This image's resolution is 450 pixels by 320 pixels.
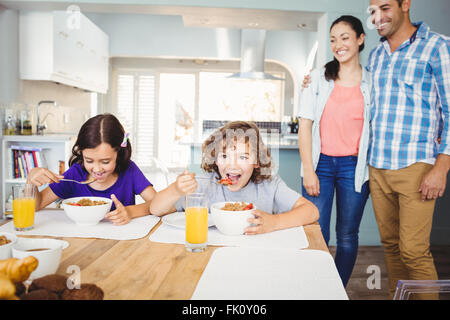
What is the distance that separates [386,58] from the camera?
1.63m

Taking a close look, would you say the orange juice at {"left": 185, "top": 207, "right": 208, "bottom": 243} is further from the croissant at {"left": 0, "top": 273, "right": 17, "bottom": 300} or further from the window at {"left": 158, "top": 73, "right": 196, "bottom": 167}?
the window at {"left": 158, "top": 73, "right": 196, "bottom": 167}

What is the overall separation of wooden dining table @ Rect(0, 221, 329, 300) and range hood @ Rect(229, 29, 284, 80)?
4.49 meters

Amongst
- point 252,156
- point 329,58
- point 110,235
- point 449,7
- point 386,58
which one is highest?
point 449,7

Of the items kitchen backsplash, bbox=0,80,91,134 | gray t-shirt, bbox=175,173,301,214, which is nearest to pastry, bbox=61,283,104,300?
gray t-shirt, bbox=175,173,301,214

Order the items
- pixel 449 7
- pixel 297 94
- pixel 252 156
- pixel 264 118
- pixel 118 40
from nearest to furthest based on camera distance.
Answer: pixel 252 156
pixel 449 7
pixel 118 40
pixel 297 94
pixel 264 118

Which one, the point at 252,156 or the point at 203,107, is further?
the point at 203,107

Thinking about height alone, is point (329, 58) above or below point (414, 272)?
above

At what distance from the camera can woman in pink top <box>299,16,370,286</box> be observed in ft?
5.34

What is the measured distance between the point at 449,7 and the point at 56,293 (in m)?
3.07

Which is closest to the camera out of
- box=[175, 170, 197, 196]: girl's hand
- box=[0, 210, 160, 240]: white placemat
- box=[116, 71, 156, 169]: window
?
box=[0, 210, 160, 240]: white placemat

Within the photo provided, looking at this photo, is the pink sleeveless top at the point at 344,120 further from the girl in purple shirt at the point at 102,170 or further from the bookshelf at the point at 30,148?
the bookshelf at the point at 30,148

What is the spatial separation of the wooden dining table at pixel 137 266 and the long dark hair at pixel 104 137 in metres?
0.50
